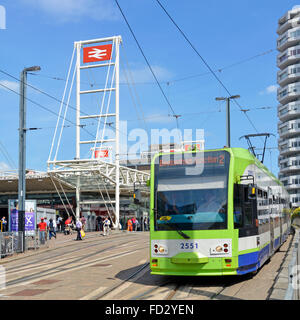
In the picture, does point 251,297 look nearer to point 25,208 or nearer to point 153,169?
point 153,169

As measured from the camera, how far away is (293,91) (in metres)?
94.9

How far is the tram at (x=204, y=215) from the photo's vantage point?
11086 millimetres

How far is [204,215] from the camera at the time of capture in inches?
445

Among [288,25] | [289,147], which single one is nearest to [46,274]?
[289,147]

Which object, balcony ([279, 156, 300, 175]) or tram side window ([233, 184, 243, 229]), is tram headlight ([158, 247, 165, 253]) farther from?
balcony ([279, 156, 300, 175])

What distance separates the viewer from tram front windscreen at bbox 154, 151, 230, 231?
37.0ft

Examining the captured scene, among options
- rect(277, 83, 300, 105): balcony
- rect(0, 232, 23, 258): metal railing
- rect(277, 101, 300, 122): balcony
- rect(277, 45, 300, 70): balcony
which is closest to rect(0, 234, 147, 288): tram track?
rect(0, 232, 23, 258): metal railing

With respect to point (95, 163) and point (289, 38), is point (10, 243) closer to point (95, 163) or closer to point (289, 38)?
point (95, 163)

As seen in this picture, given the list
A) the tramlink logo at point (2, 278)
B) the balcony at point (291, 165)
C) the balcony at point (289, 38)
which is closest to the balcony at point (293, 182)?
the balcony at point (291, 165)

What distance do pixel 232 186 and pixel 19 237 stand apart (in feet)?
45.3

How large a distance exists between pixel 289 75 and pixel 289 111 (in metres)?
7.10

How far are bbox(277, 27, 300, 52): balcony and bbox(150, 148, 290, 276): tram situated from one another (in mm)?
89667
